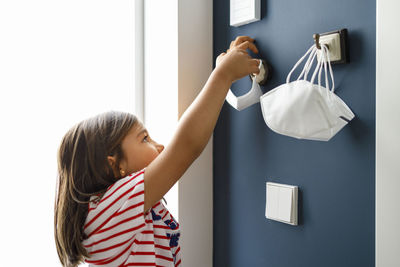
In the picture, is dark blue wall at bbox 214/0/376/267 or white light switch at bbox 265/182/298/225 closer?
dark blue wall at bbox 214/0/376/267

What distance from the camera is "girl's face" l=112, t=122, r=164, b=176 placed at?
82 cm

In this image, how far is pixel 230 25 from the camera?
3.33 feet

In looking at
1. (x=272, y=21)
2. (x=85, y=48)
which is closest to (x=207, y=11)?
(x=272, y=21)

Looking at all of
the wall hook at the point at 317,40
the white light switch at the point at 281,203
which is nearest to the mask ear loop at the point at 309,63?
the wall hook at the point at 317,40

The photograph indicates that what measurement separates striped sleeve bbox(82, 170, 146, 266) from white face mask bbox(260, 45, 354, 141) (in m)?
Answer: 0.35

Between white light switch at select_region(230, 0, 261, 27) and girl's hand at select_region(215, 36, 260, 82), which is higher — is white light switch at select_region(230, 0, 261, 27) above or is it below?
above

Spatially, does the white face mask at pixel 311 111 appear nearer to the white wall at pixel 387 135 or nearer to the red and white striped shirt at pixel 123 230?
the white wall at pixel 387 135

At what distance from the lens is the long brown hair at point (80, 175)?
2.55 ft

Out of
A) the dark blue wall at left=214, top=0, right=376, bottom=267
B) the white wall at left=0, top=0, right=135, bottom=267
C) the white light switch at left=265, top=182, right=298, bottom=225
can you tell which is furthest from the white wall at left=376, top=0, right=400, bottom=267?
the white wall at left=0, top=0, right=135, bottom=267

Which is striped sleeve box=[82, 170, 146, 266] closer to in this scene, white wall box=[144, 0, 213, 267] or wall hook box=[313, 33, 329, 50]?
white wall box=[144, 0, 213, 267]

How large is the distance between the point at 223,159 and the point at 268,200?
233 mm

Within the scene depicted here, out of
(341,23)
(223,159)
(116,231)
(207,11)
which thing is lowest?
(116,231)

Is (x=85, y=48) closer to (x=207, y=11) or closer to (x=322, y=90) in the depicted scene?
(x=207, y=11)

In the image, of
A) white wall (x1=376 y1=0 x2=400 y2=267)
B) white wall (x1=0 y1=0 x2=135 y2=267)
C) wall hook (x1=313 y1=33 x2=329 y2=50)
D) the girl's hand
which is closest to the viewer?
white wall (x1=376 y1=0 x2=400 y2=267)
